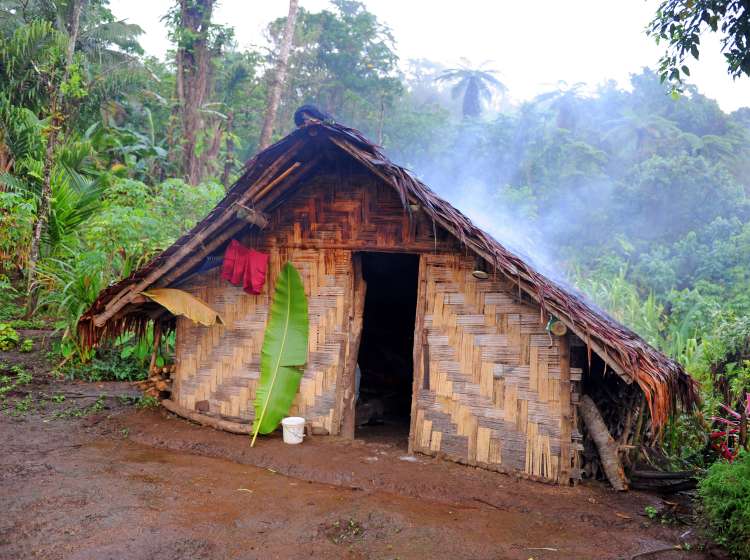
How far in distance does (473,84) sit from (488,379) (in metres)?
29.7

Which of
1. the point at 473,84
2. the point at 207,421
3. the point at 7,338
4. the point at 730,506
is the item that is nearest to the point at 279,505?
the point at 207,421

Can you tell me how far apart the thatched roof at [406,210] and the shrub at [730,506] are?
0.52 meters

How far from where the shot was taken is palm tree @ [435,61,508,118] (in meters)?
32.0

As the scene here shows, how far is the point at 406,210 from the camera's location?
513cm

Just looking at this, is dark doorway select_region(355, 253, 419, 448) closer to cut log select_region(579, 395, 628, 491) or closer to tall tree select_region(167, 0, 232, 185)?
cut log select_region(579, 395, 628, 491)

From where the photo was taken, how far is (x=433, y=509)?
14.2ft

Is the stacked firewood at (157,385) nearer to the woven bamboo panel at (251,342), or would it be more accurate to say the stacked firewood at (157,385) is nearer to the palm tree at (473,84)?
the woven bamboo panel at (251,342)

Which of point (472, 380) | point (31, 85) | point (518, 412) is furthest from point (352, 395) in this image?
point (31, 85)

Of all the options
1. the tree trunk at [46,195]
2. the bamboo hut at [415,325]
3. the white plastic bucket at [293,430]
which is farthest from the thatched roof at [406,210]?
the tree trunk at [46,195]

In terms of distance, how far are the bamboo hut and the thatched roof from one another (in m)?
0.01

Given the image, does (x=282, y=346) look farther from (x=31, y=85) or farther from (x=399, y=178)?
(x=31, y=85)

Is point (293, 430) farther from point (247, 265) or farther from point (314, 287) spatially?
point (247, 265)

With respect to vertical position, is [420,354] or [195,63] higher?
[195,63]

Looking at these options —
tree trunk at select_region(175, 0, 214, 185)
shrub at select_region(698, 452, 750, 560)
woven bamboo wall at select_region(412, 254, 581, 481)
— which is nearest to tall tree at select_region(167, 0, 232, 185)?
tree trunk at select_region(175, 0, 214, 185)
